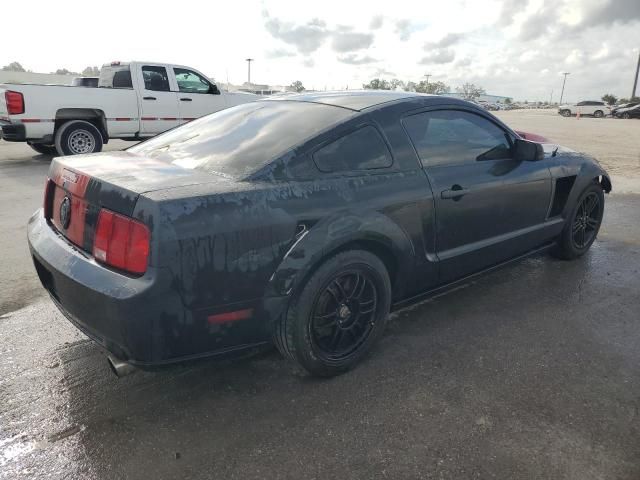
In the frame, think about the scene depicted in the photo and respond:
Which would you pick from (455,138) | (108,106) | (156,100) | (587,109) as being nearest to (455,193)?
(455,138)

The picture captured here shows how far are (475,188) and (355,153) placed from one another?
3.29 feet

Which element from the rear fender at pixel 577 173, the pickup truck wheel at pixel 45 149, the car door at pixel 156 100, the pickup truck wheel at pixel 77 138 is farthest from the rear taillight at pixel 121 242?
the pickup truck wheel at pixel 45 149

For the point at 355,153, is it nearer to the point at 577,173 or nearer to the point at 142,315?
the point at 142,315

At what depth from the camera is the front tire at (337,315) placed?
241cm

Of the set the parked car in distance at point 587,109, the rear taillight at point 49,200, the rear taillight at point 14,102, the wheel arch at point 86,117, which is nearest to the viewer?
the rear taillight at point 49,200

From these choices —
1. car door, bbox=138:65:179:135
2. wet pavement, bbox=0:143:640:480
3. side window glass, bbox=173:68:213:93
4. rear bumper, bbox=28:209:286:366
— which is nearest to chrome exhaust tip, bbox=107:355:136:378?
rear bumper, bbox=28:209:286:366

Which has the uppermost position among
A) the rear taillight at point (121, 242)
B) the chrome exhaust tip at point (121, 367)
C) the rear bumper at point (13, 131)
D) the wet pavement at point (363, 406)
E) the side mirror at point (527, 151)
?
the side mirror at point (527, 151)

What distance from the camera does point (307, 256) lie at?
2332 mm

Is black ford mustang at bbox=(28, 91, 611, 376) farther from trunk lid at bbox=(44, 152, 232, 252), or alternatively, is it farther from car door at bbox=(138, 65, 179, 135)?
car door at bbox=(138, 65, 179, 135)

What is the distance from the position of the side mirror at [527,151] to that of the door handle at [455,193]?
0.72 metres

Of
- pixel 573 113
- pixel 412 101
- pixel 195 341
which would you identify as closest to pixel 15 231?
pixel 195 341

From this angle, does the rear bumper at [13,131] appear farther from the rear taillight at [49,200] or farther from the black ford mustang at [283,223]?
the rear taillight at [49,200]

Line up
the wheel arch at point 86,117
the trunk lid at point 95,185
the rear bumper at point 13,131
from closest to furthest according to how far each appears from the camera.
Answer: the trunk lid at point 95,185 → the rear bumper at point 13,131 → the wheel arch at point 86,117

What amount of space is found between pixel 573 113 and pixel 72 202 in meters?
49.7
